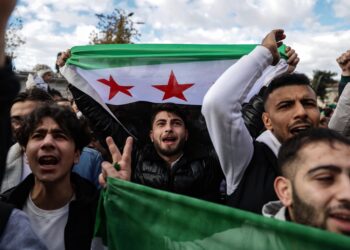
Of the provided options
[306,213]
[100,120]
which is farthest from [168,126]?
[306,213]

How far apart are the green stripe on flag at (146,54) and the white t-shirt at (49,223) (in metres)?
1.90

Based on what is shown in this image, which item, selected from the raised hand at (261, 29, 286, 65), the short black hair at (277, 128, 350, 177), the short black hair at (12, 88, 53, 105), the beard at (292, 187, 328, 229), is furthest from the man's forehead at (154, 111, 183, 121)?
the beard at (292, 187, 328, 229)

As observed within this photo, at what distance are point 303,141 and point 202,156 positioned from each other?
53.4 inches

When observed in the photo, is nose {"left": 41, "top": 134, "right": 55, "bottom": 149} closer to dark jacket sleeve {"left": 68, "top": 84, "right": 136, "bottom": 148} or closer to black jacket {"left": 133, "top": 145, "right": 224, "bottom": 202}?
black jacket {"left": 133, "top": 145, "right": 224, "bottom": 202}

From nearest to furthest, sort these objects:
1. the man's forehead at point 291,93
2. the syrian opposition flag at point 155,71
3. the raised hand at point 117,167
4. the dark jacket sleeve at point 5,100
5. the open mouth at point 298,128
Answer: the dark jacket sleeve at point 5,100, the raised hand at point 117,167, the open mouth at point 298,128, the man's forehead at point 291,93, the syrian opposition flag at point 155,71

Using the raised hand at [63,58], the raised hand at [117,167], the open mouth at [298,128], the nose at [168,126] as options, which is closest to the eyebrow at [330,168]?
the open mouth at [298,128]

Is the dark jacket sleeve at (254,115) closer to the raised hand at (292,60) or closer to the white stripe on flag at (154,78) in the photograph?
the raised hand at (292,60)

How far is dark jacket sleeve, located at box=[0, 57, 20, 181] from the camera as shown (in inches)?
31.0

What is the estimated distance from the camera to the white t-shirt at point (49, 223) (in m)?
1.92

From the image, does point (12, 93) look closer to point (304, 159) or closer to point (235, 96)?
point (304, 159)

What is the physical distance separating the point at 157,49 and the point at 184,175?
135 centimetres

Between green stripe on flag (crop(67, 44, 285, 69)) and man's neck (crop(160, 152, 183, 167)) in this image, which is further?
green stripe on flag (crop(67, 44, 285, 69))

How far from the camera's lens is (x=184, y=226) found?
1512mm

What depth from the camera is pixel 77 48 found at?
12.3ft
